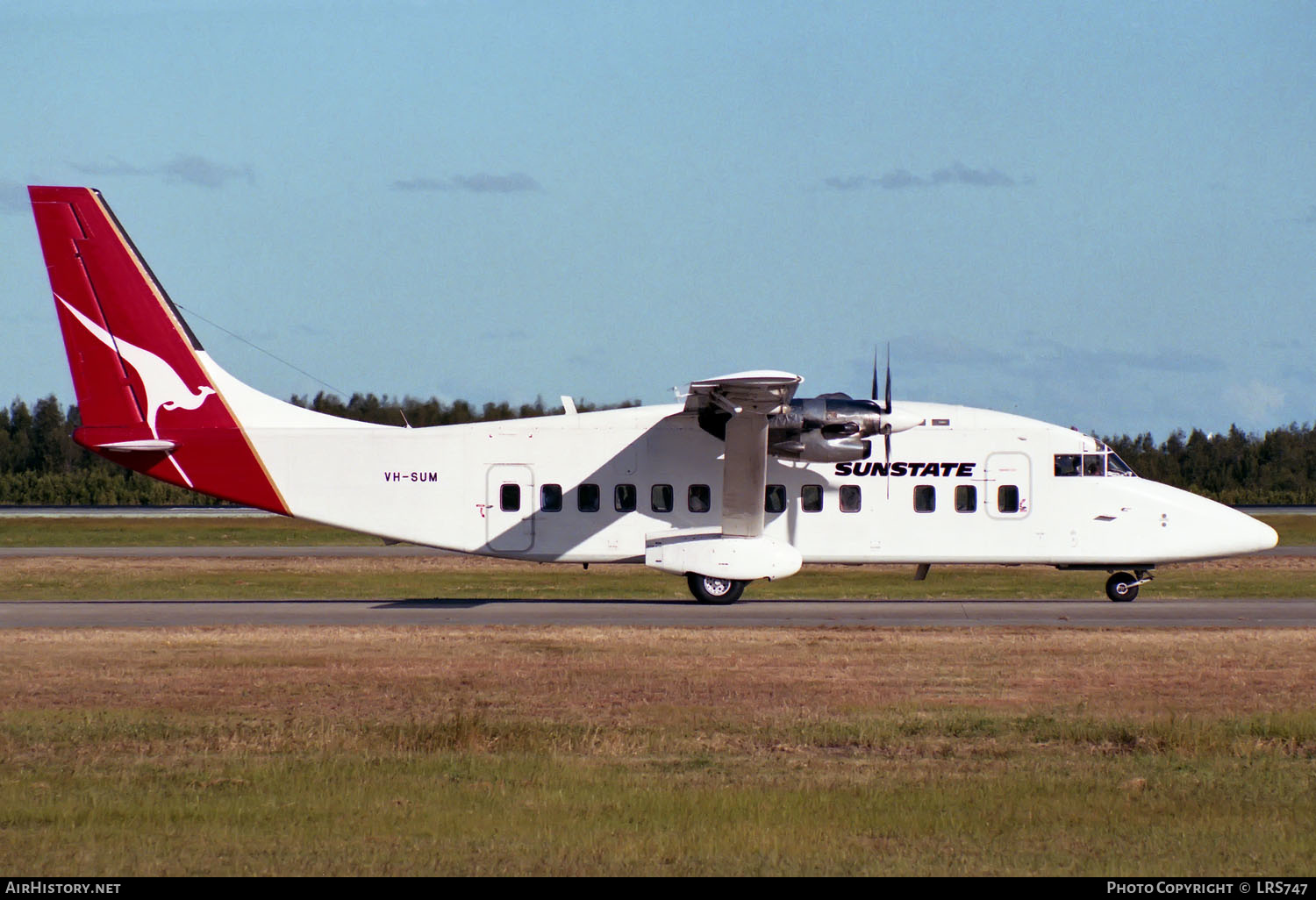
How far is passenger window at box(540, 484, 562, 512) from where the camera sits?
88.2ft

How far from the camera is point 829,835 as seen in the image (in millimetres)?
9016

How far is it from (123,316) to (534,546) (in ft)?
30.0

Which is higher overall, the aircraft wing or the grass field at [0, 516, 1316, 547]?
the aircraft wing

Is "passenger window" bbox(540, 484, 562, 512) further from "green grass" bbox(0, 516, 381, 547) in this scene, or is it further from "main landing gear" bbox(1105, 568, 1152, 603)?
"green grass" bbox(0, 516, 381, 547)

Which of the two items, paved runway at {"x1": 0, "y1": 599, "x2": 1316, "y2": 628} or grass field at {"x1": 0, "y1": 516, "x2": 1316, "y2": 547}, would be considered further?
grass field at {"x1": 0, "y1": 516, "x2": 1316, "y2": 547}

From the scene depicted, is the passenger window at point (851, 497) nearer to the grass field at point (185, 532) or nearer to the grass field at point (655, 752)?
the grass field at point (655, 752)

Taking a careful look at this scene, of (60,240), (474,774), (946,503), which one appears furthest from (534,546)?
(474,774)

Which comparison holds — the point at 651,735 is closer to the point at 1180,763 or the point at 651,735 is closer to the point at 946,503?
the point at 1180,763

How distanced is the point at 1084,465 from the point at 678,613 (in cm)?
886

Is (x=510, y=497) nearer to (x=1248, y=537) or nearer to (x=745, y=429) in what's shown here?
(x=745, y=429)

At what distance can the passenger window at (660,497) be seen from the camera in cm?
2678

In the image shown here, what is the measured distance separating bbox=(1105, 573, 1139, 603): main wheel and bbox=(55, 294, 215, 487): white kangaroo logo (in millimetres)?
18620

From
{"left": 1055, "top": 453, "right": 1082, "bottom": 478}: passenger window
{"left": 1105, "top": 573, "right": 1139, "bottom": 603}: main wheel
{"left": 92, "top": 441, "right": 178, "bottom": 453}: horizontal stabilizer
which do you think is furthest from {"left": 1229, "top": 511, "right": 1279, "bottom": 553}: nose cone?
{"left": 92, "top": 441, "right": 178, "bottom": 453}: horizontal stabilizer
